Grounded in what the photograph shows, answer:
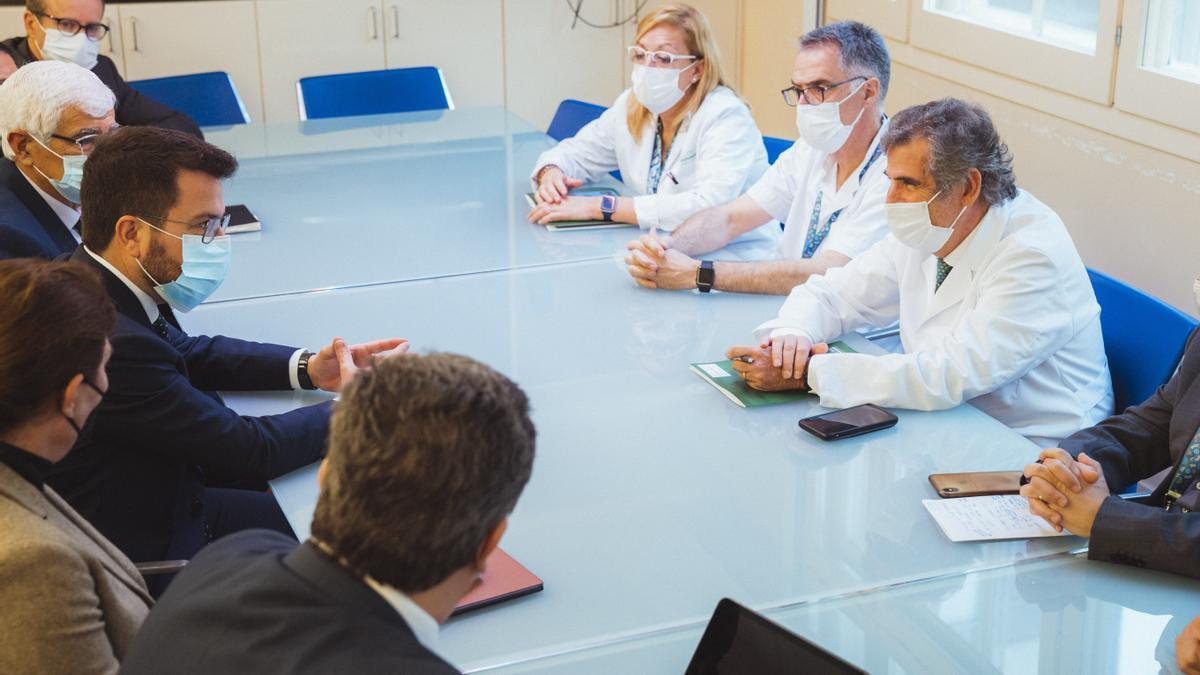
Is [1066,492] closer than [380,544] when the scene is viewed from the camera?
No

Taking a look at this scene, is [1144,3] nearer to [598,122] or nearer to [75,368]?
[598,122]

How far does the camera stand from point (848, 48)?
319 centimetres

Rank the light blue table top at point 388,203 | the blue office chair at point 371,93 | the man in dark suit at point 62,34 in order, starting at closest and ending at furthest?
the light blue table top at point 388,203, the man in dark suit at point 62,34, the blue office chair at point 371,93

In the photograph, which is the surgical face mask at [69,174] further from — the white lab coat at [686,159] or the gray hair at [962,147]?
the gray hair at [962,147]

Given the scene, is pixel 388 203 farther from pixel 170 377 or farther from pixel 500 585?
pixel 500 585

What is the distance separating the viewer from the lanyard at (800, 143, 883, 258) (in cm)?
321

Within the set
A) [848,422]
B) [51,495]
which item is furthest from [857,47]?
[51,495]

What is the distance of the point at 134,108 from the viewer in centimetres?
443

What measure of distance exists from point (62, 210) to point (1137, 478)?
255 cm

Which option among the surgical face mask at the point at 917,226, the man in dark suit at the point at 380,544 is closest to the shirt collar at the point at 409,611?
the man in dark suit at the point at 380,544

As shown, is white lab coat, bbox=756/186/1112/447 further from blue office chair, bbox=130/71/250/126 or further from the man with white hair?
blue office chair, bbox=130/71/250/126

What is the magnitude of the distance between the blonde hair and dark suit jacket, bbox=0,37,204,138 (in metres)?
1.72

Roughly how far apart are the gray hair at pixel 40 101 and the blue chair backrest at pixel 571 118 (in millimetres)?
2083

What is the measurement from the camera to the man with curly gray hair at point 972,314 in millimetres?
2320
